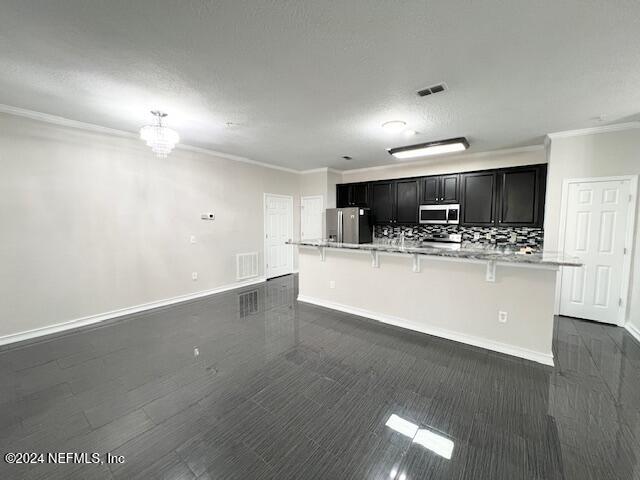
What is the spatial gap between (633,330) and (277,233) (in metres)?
5.97

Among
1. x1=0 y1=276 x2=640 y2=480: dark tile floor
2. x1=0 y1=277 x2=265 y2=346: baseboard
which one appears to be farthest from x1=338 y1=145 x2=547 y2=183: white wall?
x1=0 y1=277 x2=265 y2=346: baseboard

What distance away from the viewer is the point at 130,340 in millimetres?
3078

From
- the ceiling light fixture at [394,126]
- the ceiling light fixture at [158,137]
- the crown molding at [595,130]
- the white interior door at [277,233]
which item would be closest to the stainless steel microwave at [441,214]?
the crown molding at [595,130]

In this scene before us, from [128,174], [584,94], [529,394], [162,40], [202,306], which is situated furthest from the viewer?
[202,306]

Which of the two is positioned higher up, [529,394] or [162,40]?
[162,40]

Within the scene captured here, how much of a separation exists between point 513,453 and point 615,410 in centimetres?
111

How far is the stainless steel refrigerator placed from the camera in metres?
5.82

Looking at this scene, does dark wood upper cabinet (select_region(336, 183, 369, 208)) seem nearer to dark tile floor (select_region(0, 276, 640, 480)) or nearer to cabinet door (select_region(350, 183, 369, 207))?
cabinet door (select_region(350, 183, 369, 207))

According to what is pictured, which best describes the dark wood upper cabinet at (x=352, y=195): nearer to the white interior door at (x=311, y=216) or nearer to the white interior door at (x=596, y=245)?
the white interior door at (x=311, y=216)

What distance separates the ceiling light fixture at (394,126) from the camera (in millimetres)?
3337

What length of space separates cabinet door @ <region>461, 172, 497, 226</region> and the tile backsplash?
0.33 meters

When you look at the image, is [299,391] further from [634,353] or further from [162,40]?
[634,353]

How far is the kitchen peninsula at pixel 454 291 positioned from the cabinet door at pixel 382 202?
7.50 feet

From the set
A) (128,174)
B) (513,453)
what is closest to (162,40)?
(128,174)
